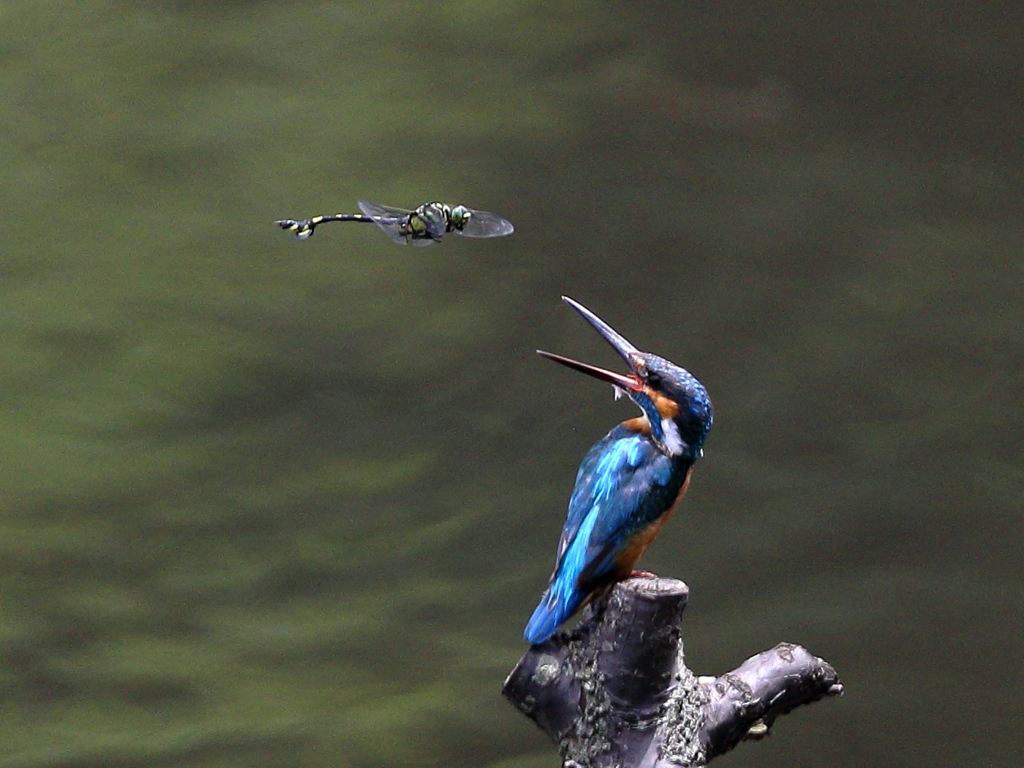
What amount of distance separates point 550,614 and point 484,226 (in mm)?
600

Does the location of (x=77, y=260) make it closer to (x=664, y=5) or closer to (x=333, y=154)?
(x=333, y=154)

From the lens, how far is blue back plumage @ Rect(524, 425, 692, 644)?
4.59 ft

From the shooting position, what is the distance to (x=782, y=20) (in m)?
2.44

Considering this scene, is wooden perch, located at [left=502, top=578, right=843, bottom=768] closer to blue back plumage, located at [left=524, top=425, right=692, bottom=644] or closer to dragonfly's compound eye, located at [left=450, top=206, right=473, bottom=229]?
blue back plumage, located at [left=524, top=425, right=692, bottom=644]

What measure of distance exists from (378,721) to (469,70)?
1303 millimetres

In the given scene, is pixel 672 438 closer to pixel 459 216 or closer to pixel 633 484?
pixel 633 484

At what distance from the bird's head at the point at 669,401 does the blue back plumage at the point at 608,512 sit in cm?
2

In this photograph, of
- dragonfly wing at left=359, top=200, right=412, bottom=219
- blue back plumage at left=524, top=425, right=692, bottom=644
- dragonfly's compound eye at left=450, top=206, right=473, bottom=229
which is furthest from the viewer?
dragonfly wing at left=359, top=200, right=412, bottom=219

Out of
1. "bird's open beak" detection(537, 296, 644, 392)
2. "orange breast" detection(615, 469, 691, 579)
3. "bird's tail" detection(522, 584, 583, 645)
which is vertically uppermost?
"bird's open beak" detection(537, 296, 644, 392)

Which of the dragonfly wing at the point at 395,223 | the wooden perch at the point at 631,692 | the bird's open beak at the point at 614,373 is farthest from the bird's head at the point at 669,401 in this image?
the dragonfly wing at the point at 395,223

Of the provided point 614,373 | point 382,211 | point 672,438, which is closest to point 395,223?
Answer: point 382,211

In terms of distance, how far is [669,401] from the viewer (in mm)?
1423

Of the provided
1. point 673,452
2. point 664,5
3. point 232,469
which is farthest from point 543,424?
point 673,452

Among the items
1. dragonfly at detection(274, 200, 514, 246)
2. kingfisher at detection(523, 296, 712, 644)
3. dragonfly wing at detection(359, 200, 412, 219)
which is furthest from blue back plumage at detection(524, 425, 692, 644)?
dragonfly wing at detection(359, 200, 412, 219)
